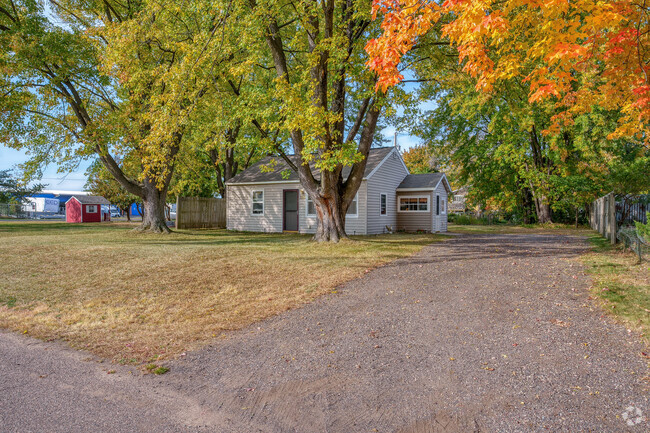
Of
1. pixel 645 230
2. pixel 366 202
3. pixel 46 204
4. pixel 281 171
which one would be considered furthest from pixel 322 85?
pixel 46 204

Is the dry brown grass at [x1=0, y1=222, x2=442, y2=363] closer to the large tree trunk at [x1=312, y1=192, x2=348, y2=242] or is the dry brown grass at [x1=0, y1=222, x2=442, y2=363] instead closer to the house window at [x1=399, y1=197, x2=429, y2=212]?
the large tree trunk at [x1=312, y1=192, x2=348, y2=242]

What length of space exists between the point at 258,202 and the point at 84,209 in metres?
23.0

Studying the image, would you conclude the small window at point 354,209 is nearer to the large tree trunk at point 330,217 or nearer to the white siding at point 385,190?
the white siding at point 385,190

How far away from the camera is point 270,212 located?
20.6 meters

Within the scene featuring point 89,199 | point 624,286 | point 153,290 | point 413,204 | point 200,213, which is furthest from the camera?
point 89,199

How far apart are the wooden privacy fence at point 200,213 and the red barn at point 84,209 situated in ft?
60.6

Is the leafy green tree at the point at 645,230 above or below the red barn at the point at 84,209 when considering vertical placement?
below

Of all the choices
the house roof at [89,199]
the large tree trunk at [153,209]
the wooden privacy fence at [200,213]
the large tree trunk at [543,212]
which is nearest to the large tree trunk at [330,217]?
the large tree trunk at [153,209]

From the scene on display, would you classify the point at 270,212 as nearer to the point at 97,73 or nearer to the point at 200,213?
the point at 200,213

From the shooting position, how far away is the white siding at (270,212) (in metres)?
17.7

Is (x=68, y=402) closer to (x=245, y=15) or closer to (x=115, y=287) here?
(x=115, y=287)

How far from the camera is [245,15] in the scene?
1116cm

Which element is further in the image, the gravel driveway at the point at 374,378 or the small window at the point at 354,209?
the small window at the point at 354,209

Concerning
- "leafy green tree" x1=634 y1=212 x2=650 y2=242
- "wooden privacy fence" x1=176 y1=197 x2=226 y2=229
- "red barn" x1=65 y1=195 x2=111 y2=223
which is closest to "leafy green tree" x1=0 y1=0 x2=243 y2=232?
"wooden privacy fence" x1=176 y1=197 x2=226 y2=229
